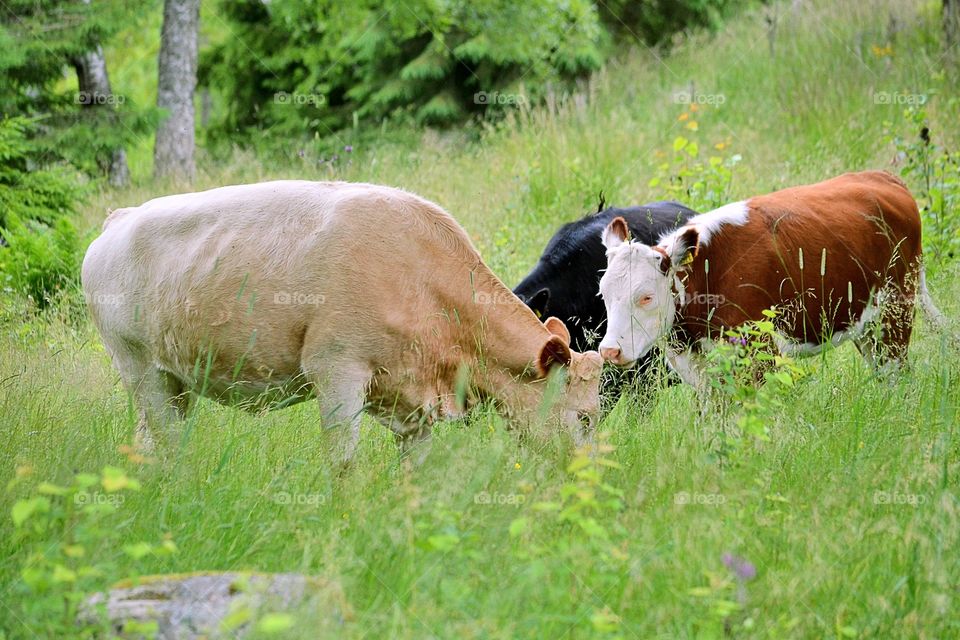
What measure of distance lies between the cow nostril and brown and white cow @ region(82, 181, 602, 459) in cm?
33

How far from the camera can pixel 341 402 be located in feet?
14.7

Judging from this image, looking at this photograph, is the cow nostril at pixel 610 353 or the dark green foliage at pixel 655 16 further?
the dark green foliage at pixel 655 16

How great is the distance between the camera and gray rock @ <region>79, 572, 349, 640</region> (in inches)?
109

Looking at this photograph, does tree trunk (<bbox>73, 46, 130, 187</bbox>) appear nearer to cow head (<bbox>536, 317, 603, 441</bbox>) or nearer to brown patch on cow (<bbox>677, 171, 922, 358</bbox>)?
brown patch on cow (<bbox>677, 171, 922, 358</bbox>)

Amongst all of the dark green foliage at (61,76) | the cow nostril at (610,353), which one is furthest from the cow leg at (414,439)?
the dark green foliage at (61,76)

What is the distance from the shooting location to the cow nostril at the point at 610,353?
510cm

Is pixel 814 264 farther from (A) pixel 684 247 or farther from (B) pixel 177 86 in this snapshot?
(B) pixel 177 86

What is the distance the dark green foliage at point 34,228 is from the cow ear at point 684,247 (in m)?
4.74

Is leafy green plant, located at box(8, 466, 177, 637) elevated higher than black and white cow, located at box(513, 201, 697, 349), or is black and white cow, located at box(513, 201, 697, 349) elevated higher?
leafy green plant, located at box(8, 466, 177, 637)

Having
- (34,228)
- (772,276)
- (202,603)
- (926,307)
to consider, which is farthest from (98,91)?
(202,603)

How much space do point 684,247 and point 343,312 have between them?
1.86m

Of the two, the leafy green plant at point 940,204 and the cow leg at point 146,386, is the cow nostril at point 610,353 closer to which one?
the cow leg at point 146,386

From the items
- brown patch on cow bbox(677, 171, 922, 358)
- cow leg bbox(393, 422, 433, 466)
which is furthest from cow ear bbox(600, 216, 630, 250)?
cow leg bbox(393, 422, 433, 466)

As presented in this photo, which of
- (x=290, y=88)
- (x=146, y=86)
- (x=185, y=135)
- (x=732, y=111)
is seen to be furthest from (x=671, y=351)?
(x=146, y=86)
